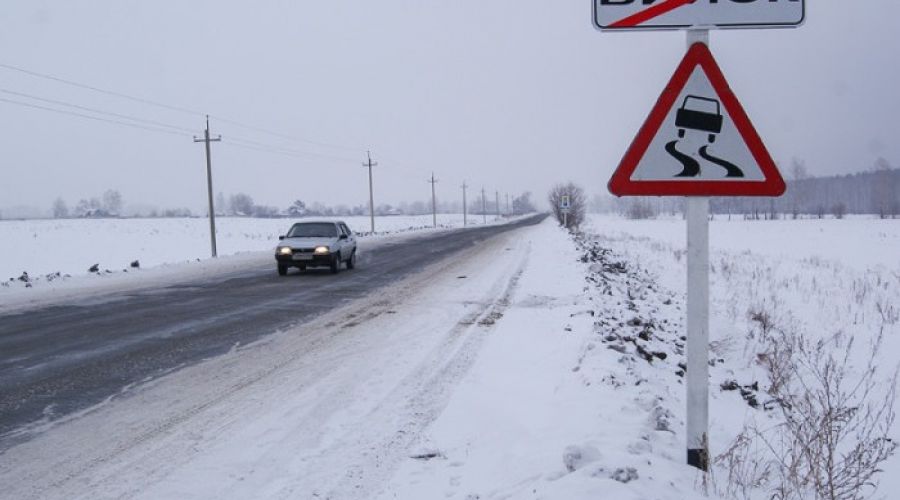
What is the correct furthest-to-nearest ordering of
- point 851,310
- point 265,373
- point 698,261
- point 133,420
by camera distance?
point 851,310, point 265,373, point 133,420, point 698,261

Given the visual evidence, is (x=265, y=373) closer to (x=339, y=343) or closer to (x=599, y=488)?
(x=339, y=343)

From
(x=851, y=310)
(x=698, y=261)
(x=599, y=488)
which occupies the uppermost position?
(x=698, y=261)

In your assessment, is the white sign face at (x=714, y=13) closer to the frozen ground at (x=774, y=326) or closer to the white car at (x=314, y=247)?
the frozen ground at (x=774, y=326)

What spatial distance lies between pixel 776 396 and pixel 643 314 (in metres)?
4.29

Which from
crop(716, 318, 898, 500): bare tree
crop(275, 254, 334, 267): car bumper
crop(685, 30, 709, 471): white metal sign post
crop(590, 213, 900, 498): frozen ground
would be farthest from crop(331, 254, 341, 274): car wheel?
crop(685, 30, 709, 471): white metal sign post

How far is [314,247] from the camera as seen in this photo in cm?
1859

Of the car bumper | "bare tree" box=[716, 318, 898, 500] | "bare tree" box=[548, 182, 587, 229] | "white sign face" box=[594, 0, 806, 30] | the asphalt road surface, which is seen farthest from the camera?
"bare tree" box=[548, 182, 587, 229]

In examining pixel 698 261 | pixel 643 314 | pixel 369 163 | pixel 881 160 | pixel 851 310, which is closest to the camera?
pixel 698 261

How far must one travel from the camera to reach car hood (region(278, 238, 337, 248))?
1868cm

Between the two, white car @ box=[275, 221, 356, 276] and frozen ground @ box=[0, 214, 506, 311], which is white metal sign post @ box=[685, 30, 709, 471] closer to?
frozen ground @ box=[0, 214, 506, 311]

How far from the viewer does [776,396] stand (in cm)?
589

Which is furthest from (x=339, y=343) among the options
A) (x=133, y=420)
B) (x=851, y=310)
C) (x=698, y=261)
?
(x=851, y=310)

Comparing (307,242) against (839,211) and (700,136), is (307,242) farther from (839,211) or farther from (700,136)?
(839,211)

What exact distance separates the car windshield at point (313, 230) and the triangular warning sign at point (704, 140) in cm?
1725
